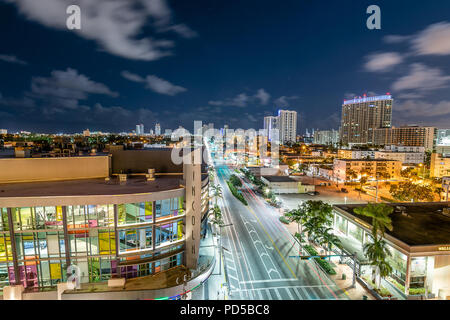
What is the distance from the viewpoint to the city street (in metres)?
23.2

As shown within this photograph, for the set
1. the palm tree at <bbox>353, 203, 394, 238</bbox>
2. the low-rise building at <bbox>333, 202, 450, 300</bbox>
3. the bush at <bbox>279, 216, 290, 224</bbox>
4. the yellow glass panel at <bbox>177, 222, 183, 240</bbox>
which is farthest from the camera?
the bush at <bbox>279, 216, 290, 224</bbox>

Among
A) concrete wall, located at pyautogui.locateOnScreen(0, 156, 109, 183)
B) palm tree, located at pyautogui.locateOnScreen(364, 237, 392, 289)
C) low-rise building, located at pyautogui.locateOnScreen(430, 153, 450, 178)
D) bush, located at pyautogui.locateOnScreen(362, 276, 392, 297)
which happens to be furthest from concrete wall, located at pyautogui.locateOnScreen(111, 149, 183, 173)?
low-rise building, located at pyautogui.locateOnScreen(430, 153, 450, 178)

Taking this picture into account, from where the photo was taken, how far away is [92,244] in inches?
809

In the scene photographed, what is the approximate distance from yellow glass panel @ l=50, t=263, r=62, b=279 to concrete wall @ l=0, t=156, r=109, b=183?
1053 cm

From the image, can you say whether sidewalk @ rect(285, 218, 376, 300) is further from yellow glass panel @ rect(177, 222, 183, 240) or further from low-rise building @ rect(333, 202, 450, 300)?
yellow glass panel @ rect(177, 222, 183, 240)

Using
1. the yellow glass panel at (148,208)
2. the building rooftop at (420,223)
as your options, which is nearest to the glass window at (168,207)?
the yellow glass panel at (148,208)

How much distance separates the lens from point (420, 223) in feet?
97.9

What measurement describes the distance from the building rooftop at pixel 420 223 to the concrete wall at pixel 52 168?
111ft

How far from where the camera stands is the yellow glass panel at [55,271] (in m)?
20.3

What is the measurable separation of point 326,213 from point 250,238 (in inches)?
435

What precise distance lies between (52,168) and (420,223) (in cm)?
4332

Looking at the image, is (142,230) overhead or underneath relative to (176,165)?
underneath
